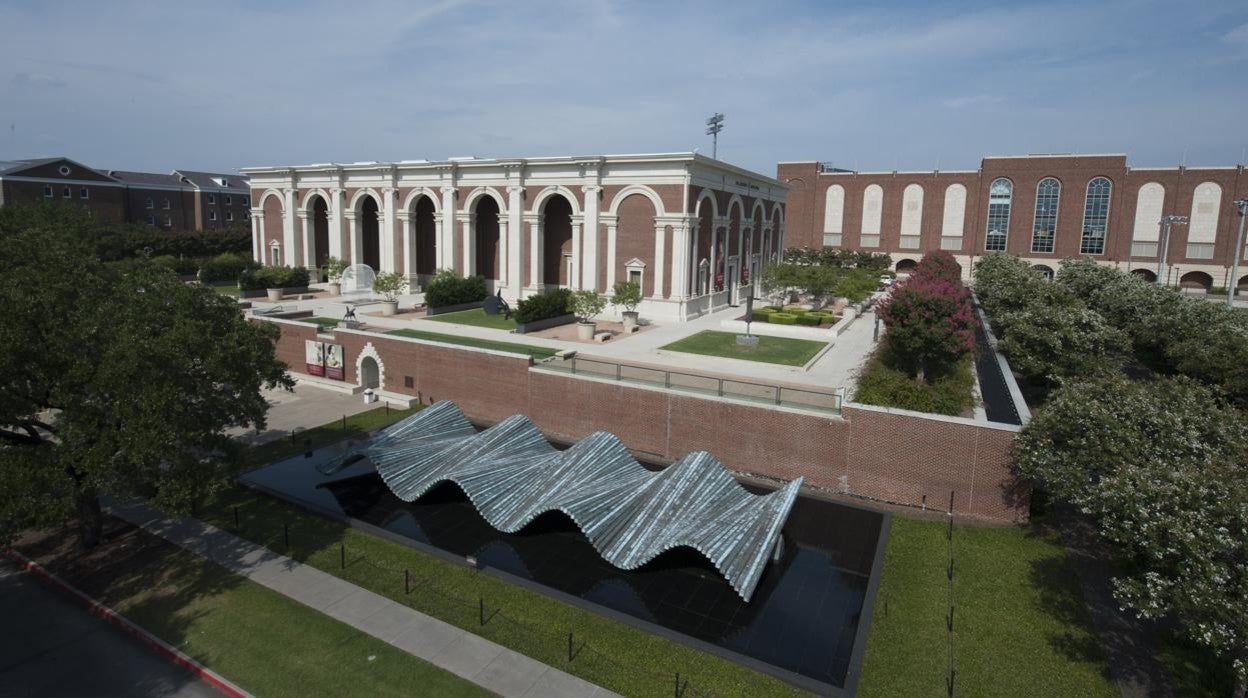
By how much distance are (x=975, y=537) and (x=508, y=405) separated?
16.5 m

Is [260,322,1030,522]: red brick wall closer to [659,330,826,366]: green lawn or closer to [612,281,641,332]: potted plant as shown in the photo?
[659,330,826,366]: green lawn

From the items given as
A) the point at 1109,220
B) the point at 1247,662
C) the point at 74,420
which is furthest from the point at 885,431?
the point at 1109,220

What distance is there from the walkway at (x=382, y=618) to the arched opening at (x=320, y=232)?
44.8m

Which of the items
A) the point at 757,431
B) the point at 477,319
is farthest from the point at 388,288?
the point at 757,431

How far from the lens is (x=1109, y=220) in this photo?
6750cm

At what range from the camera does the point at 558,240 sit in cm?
4694

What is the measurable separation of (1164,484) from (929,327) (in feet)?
36.7

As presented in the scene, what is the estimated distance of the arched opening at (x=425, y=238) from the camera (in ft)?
173

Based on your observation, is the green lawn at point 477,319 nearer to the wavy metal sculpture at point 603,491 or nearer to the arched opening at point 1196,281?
the wavy metal sculpture at point 603,491

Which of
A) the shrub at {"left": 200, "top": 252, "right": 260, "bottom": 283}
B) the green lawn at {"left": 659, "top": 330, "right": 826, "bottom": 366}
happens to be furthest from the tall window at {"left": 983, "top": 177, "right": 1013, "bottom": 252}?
the shrub at {"left": 200, "top": 252, "right": 260, "bottom": 283}

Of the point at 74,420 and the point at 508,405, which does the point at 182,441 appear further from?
the point at 508,405

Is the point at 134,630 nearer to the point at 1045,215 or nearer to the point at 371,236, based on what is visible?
the point at 371,236

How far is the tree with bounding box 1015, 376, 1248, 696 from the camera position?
30.9ft

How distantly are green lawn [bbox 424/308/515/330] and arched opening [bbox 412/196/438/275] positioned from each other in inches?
478
